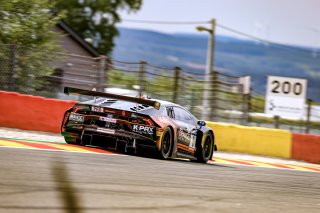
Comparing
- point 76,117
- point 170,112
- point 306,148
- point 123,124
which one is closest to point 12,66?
point 76,117

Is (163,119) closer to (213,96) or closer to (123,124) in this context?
(123,124)

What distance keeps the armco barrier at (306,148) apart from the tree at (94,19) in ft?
115

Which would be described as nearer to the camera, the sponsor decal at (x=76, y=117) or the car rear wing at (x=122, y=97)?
the car rear wing at (x=122, y=97)

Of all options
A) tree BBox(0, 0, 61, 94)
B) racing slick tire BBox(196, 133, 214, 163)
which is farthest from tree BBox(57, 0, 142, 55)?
racing slick tire BBox(196, 133, 214, 163)

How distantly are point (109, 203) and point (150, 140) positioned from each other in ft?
17.6

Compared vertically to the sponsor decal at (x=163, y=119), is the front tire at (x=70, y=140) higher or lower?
lower

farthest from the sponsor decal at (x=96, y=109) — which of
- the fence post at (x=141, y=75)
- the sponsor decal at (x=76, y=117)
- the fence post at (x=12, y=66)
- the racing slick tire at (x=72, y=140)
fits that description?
the fence post at (x=141, y=75)

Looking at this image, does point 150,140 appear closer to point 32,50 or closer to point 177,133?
point 177,133

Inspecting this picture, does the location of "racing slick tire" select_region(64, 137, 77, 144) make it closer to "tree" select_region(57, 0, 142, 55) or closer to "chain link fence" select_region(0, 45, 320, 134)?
"chain link fence" select_region(0, 45, 320, 134)

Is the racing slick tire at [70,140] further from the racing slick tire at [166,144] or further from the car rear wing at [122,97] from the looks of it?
the racing slick tire at [166,144]

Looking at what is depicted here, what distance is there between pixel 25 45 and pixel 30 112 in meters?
6.42

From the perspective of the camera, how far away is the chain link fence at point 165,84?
18.7 m

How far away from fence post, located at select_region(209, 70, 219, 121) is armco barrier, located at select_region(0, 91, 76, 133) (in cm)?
511

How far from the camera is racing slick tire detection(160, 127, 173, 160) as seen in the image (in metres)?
11.8
